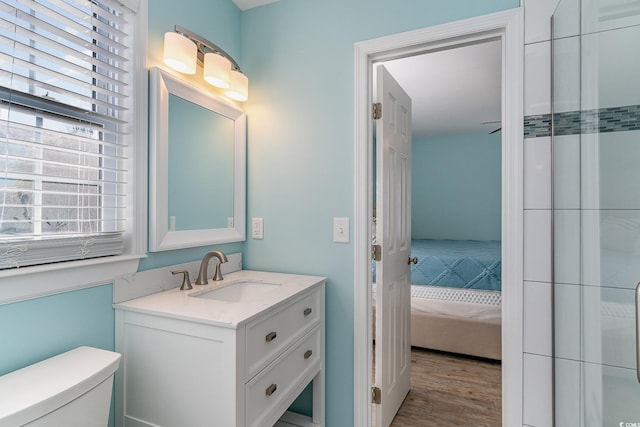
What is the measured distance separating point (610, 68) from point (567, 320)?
0.85 meters

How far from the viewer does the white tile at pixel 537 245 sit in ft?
4.42

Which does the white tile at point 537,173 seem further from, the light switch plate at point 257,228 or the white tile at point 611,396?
the light switch plate at point 257,228

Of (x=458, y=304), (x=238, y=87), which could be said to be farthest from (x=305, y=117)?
(x=458, y=304)

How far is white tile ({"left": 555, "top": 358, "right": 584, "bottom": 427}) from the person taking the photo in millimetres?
1177

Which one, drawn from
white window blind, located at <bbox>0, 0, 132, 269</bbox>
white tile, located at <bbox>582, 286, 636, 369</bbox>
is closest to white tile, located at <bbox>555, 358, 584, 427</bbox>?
white tile, located at <bbox>582, 286, 636, 369</bbox>

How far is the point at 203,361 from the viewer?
1.09m

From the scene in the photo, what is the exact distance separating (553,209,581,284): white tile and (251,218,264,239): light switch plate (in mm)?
1378

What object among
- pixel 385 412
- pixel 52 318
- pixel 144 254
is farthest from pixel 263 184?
pixel 385 412

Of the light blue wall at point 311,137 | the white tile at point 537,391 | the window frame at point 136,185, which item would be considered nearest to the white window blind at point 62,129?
the window frame at point 136,185

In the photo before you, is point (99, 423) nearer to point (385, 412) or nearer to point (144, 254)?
point (144, 254)

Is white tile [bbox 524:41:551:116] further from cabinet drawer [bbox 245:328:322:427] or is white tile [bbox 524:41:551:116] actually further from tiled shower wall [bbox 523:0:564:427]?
cabinet drawer [bbox 245:328:322:427]

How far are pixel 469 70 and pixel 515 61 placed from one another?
5.50 ft

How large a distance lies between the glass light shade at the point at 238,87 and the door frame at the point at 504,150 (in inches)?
22.9

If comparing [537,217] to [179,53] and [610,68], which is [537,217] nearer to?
[610,68]
